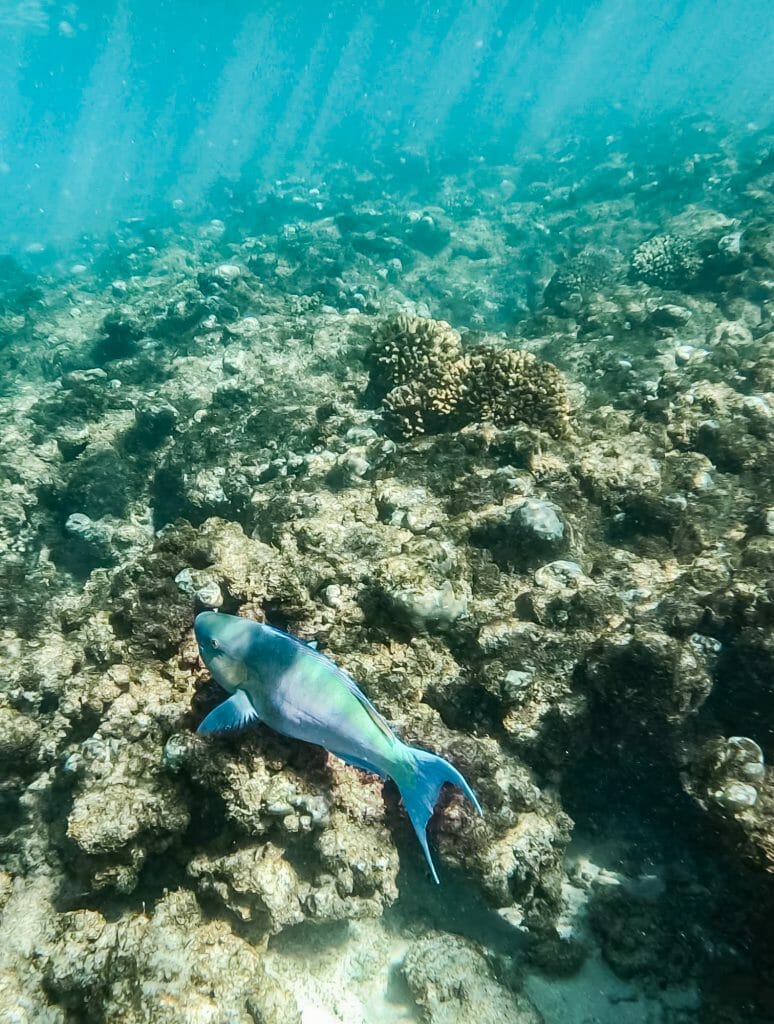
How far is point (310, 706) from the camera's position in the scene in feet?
7.77

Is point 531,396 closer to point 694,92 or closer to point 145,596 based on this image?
point 145,596

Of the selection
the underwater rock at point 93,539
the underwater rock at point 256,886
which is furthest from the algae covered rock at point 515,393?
the underwater rock at point 93,539

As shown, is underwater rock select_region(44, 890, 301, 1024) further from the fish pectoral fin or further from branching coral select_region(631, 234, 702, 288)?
branching coral select_region(631, 234, 702, 288)

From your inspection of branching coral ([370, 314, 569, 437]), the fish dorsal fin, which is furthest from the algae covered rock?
the fish dorsal fin

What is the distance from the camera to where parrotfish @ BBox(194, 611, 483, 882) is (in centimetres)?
226

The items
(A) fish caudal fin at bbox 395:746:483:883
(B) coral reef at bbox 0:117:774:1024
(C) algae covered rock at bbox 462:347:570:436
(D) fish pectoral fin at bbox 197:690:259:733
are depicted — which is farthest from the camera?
(C) algae covered rock at bbox 462:347:570:436

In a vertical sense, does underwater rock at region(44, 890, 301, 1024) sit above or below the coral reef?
below

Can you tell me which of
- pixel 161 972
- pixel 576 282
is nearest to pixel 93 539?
pixel 161 972

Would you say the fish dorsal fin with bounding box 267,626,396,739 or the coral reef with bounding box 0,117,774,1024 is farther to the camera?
the coral reef with bounding box 0,117,774,1024

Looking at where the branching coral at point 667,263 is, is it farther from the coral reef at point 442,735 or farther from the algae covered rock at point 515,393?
the algae covered rock at point 515,393

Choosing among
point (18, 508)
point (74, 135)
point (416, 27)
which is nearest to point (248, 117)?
point (416, 27)

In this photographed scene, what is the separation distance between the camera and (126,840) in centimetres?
279

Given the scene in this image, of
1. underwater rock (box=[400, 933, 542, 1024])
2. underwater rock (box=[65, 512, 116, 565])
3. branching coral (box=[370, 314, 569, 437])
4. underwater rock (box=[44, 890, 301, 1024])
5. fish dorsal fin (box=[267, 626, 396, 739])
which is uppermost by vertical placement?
branching coral (box=[370, 314, 569, 437])

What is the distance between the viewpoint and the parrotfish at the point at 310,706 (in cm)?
226
